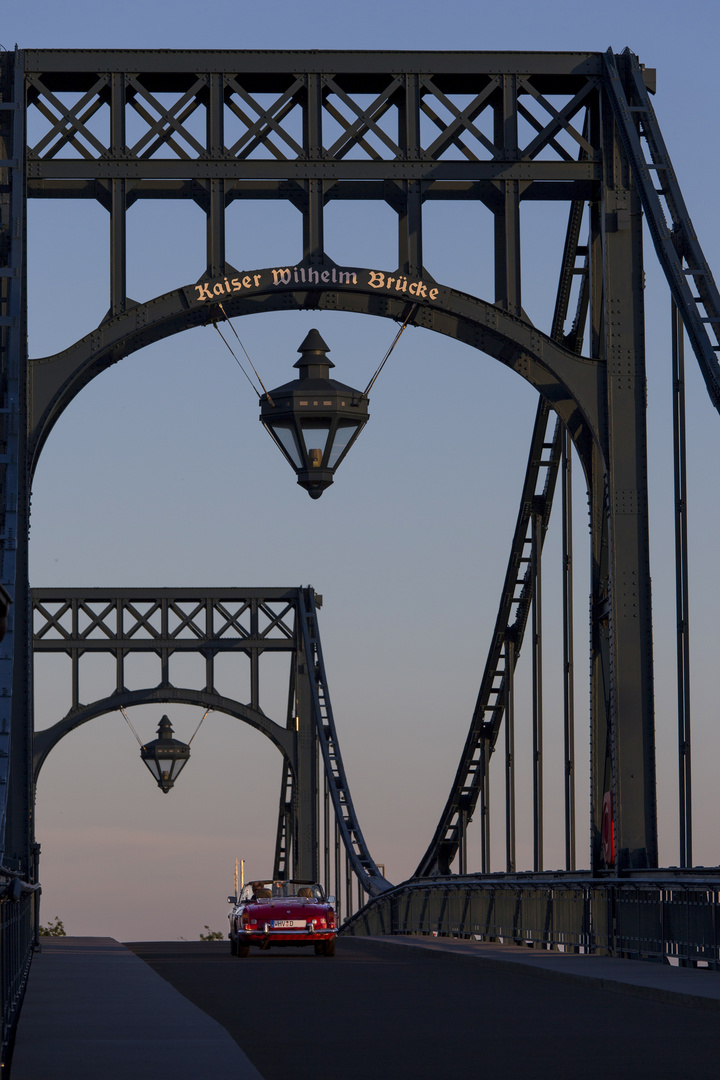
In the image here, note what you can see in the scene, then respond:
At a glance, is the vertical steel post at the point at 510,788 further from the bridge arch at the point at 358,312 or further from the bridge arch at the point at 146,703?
the bridge arch at the point at 146,703

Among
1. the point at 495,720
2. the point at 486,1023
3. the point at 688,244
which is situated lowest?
the point at 486,1023

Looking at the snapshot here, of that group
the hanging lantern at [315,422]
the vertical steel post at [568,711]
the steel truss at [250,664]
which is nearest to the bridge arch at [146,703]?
the steel truss at [250,664]

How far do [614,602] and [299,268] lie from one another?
16.7 ft

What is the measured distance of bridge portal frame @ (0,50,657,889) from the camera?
893 inches

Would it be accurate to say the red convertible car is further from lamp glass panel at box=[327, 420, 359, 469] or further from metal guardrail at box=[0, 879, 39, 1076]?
metal guardrail at box=[0, 879, 39, 1076]

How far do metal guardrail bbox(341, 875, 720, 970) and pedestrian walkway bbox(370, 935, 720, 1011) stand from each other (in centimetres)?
24

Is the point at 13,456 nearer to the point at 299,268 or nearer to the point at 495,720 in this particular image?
the point at 299,268

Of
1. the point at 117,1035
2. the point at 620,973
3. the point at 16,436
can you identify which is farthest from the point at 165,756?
the point at 117,1035

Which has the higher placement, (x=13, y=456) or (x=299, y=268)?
(x=299, y=268)

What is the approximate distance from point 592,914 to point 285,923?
7259 millimetres

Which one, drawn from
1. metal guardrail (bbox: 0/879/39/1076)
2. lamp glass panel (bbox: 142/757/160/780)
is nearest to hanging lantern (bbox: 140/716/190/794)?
lamp glass panel (bbox: 142/757/160/780)

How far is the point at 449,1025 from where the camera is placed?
49.6 ft

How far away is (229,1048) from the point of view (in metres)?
13.0

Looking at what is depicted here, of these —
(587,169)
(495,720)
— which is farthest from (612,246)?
(495,720)
